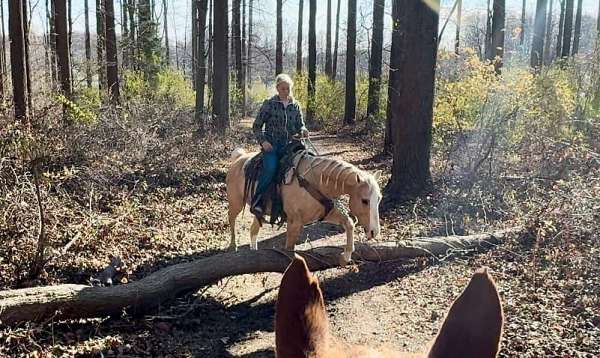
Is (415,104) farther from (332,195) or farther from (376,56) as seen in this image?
(376,56)

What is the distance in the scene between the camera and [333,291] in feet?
22.2

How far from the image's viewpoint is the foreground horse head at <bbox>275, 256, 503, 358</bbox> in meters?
1.31

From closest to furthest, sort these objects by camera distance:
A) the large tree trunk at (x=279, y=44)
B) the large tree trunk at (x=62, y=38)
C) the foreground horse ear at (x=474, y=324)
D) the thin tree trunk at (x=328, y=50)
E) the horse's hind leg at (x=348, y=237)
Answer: the foreground horse ear at (x=474, y=324)
the horse's hind leg at (x=348, y=237)
the large tree trunk at (x=62, y=38)
the large tree trunk at (x=279, y=44)
the thin tree trunk at (x=328, y=50)

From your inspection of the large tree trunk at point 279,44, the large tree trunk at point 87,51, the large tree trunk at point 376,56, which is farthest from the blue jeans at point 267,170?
the large tree trunk at point 279,44

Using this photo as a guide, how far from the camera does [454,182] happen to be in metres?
11.3

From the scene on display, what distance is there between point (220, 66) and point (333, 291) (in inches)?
578

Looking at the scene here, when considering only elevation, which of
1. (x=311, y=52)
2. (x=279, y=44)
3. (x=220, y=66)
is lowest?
(x=220, y=66)

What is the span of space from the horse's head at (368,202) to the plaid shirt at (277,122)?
1.49 meters

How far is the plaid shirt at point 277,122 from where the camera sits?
23.6ft

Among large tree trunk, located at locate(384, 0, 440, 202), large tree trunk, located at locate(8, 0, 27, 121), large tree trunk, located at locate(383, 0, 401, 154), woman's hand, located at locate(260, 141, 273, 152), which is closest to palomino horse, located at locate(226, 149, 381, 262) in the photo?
woman's hand, located at locate(260, 141, 273, 152)

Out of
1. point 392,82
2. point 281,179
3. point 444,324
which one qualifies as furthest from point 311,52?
point 444,324

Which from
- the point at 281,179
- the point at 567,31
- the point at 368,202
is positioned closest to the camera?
the point at 368,202

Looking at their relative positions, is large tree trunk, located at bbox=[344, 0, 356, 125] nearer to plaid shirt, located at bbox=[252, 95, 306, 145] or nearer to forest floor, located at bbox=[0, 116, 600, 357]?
forest floor, located at bbox=[0, 116, 600, 357]

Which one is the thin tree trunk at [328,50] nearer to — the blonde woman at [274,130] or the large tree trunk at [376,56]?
the large tree trunk at [376,56]
